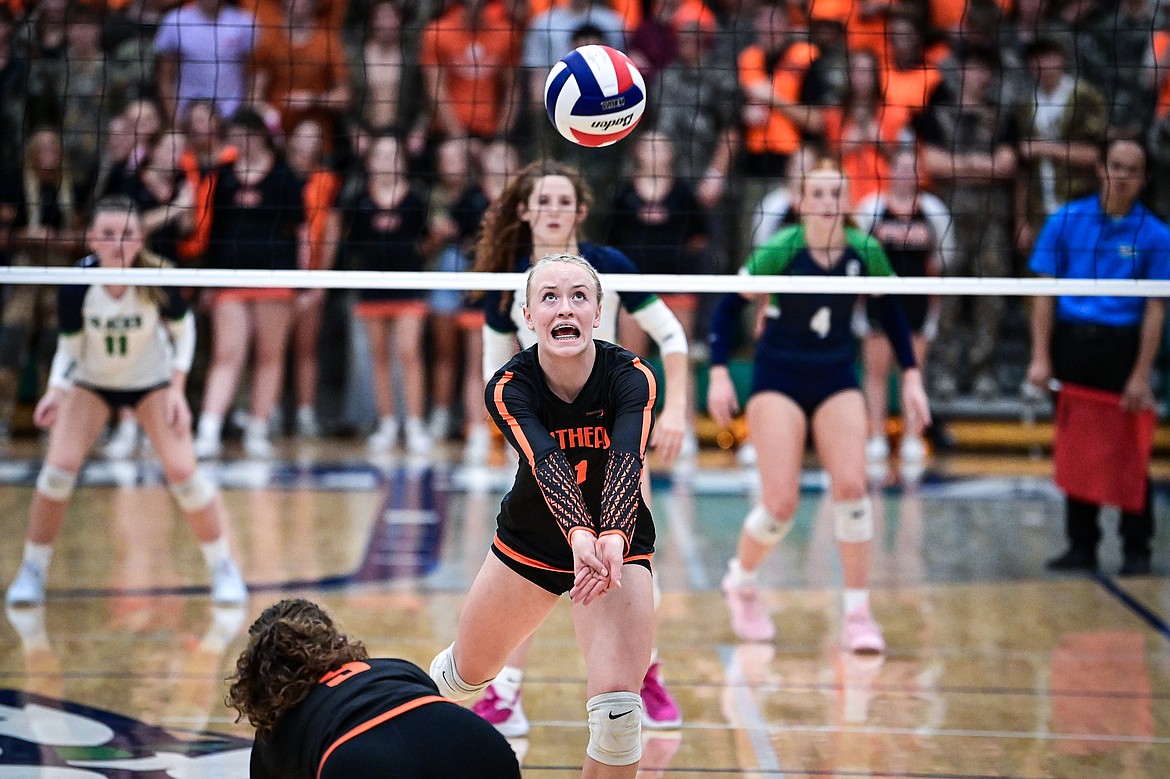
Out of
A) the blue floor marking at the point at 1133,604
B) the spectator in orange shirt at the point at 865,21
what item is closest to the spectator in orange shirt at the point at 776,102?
the spectator in orange shirt at the point at 865,21

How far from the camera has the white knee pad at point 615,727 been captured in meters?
3.95

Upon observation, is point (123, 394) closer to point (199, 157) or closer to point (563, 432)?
point (563, 432)

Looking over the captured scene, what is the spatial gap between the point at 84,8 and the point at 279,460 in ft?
12.4

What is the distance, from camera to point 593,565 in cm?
378

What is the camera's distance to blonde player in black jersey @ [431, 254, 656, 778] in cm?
392

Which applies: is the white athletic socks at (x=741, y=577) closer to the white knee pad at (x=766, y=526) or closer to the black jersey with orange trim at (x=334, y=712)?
the white knee pad at (x=766, y=526)

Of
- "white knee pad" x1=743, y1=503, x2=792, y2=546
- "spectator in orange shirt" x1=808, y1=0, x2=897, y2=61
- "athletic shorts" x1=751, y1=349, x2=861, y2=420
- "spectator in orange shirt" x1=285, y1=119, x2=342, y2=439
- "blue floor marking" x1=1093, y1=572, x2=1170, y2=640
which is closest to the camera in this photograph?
"athletic shorts" x1=751, y1=349, x2=861, y2=420

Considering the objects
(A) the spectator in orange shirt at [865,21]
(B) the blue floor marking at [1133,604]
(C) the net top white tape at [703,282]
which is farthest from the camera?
(A) the spectator in orange shirt at [865,21]

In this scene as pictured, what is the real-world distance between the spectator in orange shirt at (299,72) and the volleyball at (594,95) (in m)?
5.88

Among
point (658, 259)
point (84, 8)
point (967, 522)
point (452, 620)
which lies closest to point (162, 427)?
point (452, 620)

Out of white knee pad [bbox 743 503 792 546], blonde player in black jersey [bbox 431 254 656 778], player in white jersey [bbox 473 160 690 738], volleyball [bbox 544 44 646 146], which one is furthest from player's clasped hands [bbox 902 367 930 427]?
blonde player in black jersey [bbox 431 254 656 778]

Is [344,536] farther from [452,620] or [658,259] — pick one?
[658,259]

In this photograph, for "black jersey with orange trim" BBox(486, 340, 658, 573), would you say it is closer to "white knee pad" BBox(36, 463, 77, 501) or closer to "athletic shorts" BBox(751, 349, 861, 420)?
"athletic shorts" BBox(751, 349, 861, 420)

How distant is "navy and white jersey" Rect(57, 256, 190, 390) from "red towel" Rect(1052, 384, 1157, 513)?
4.56 m
